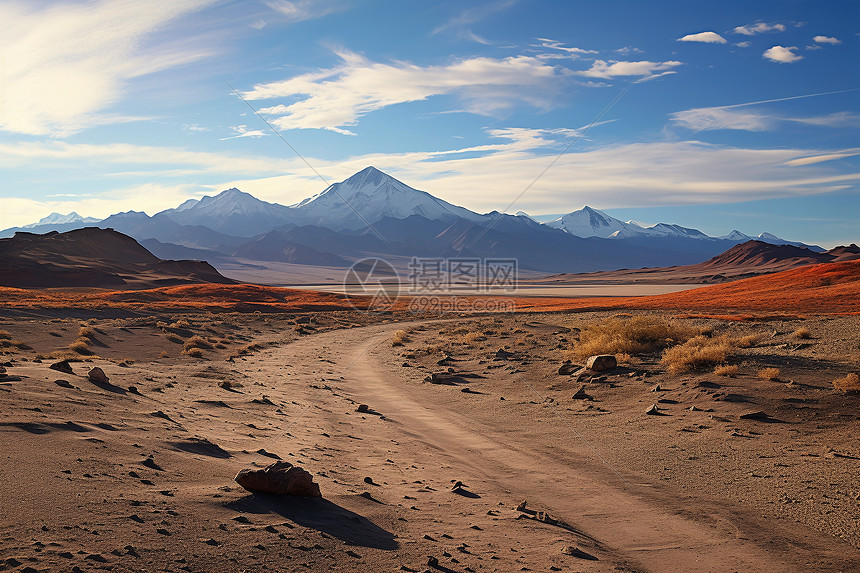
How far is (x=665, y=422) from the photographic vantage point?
11.8m

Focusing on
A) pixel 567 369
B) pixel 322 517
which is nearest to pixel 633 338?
pixel 567 369

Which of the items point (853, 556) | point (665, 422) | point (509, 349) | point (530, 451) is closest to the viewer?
point (853, 556)

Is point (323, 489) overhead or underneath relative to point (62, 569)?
underneath

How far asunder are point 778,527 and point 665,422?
4938 mm

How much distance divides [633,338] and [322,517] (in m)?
15.3

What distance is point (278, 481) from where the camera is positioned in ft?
20.5

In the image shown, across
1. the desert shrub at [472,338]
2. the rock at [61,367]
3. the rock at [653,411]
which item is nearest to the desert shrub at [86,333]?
the rock at [61,367]

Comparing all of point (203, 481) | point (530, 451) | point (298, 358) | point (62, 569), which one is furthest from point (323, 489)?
point (298, 358)

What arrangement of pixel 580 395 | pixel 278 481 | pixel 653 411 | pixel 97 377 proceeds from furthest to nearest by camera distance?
pixel 580 395
pixel 653 411
pixel 97 377
pixel 278 481

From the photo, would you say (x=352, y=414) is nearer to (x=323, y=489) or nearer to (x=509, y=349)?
(x=323, y=489)

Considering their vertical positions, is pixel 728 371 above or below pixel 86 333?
above

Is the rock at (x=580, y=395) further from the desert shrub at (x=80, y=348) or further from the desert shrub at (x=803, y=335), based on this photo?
the desert shrub at (x=80, y=348)

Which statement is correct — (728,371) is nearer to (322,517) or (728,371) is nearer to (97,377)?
(322,517)

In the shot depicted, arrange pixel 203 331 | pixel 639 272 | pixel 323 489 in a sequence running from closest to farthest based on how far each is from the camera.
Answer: pixel 323 489 < pixel 203 331 < pixel 639 272
